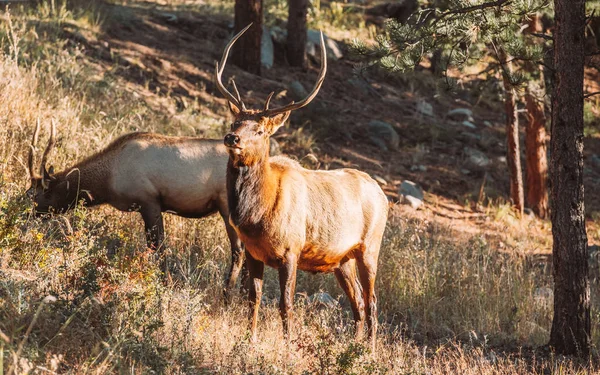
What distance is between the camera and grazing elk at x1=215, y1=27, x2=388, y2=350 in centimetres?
656

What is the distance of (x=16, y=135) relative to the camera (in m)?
10.4

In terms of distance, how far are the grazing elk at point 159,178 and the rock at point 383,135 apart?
8841 millimetres

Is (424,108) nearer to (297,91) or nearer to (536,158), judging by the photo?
(297,91)

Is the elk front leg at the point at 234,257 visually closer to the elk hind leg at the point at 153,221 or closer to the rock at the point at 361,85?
the elk hind leg at the point at 153,221

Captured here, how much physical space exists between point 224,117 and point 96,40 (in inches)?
131

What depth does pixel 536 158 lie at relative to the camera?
15.8 metres

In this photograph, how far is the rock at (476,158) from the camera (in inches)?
689

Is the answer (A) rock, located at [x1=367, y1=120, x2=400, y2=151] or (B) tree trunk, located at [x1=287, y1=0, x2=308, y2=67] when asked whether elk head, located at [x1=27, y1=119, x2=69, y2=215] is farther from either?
(B) tree trunk, located at [x1=287, y1=0, x2=308, y2=67]

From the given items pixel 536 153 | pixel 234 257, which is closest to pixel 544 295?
pixel 234 257

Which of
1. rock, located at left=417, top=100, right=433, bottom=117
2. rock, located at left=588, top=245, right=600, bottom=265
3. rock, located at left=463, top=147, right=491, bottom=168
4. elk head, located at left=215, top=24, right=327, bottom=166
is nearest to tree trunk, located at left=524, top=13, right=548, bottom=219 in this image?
rock, located at left=463, top=147, right=491, bottom=168

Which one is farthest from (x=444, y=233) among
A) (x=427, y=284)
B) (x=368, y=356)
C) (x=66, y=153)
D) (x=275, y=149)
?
(x=368, y=356)

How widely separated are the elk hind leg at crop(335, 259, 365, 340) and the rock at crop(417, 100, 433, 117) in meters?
12.1

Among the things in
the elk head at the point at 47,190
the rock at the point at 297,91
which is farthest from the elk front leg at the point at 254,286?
the rock at the point at 297,91

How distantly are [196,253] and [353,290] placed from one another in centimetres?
258
